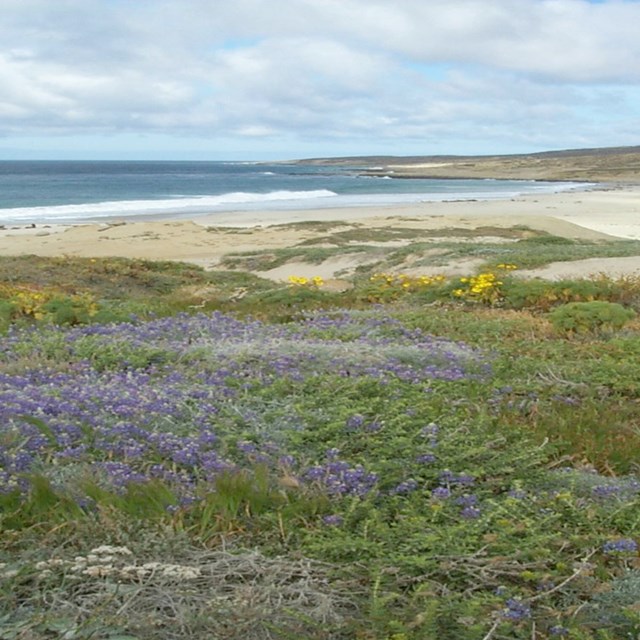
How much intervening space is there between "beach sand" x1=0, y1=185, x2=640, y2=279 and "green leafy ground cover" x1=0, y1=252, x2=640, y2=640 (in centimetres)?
817

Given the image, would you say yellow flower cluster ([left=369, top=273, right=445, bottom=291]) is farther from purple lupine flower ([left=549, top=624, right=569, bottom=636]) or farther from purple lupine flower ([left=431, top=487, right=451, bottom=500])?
purple lupine flower ([left=549, top=624, right=569, bottom=636])

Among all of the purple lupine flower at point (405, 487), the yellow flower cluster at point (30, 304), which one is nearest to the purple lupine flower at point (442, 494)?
the purple lupine flower at point (405, 487)

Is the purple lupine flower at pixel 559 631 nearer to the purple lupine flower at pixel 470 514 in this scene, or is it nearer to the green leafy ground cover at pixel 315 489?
the green leafy ground cover at pixel 315 489

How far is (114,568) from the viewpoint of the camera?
130 inches

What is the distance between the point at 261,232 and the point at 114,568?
29804 millimetres

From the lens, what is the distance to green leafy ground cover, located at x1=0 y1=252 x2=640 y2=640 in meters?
3.09

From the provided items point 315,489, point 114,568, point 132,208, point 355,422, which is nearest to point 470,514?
point 315,489

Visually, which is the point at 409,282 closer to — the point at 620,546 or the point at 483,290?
the point at 483,290

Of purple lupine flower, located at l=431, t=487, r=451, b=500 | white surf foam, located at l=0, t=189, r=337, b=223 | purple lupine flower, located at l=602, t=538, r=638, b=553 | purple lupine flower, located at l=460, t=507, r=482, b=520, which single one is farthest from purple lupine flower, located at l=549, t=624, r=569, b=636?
white surf foam, located at l=0, t=189, r=337, b=223

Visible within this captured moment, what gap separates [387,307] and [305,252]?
447 inches

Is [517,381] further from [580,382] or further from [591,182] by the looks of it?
[591,182]

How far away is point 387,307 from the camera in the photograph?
10102 millimetres

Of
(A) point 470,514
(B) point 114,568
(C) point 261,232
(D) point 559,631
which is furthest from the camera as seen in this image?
(C) point 261,232

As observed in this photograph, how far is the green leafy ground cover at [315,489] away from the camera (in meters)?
3.09
